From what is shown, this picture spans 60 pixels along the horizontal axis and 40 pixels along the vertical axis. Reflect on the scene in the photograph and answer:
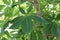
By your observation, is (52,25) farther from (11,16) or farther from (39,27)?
(11,16)

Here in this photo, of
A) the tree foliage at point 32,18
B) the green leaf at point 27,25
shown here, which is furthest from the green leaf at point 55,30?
the green leaf at point 27,25

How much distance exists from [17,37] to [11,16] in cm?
10

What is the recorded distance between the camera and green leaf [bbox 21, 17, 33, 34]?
2.04ft

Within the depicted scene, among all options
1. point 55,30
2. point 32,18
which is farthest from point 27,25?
point 55,30

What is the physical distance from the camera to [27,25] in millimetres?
623

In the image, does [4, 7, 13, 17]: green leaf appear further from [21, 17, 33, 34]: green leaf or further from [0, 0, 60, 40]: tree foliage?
[21, 17, 33, 34]: green leaf

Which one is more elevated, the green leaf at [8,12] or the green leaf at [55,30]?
the green leaf at [8,12]

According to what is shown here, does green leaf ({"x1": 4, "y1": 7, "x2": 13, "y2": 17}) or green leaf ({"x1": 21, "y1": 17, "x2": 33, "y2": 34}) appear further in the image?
green leaf ({"x1": 4, "y1": 7, "x2": 13, "y2": 17})

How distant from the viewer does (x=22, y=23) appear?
63 cm

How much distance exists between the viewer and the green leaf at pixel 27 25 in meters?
0.62

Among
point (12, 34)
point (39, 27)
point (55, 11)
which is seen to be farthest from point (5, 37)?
point (55, 11)

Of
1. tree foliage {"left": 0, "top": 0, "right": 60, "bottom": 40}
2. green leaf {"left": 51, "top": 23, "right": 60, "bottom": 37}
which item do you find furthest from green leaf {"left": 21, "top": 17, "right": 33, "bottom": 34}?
green leaf {"left": 51, "top": 23, "right": 60, "bottom": 37}

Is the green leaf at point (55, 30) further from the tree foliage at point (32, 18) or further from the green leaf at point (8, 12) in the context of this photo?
the green leaf at point (8, 12)

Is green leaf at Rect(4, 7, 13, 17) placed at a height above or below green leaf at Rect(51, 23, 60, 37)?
above
